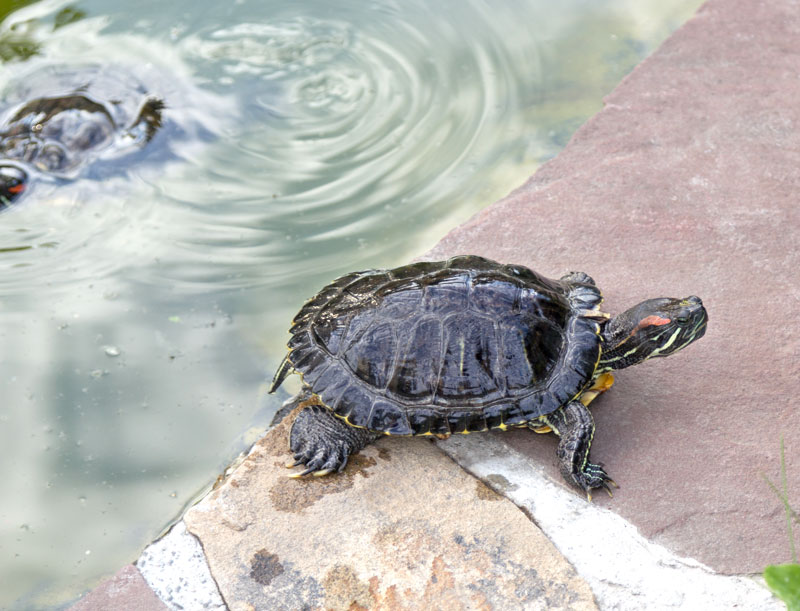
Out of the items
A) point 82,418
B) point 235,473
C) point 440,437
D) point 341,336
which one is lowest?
point 82,418

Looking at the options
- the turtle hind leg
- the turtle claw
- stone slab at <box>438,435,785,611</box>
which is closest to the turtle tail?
the turtle hind leg

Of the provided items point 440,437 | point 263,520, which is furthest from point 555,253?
point 263,520

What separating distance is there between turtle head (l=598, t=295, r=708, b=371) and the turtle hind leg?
120 cm

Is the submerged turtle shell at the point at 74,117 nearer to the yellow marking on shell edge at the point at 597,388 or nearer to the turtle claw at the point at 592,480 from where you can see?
the yellow marking on shell edge at the point at 597,388

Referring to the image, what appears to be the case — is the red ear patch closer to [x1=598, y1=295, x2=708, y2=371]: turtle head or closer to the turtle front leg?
[x1=598, y1=295, x2=708, y2=371]: turtle head

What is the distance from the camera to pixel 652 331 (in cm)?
360

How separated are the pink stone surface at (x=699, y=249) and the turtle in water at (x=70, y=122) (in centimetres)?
303

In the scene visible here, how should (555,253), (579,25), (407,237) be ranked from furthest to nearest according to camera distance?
(579,25)
(407,237)
(555,253)

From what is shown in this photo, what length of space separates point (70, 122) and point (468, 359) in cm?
426

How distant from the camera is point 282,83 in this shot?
6453 mm

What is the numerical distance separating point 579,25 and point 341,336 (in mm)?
4437

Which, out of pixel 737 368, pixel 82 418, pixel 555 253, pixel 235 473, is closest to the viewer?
pixel 235 473

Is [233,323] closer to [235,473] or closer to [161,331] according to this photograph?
[161,331]

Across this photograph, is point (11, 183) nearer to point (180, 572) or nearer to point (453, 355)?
point (180, 572)
